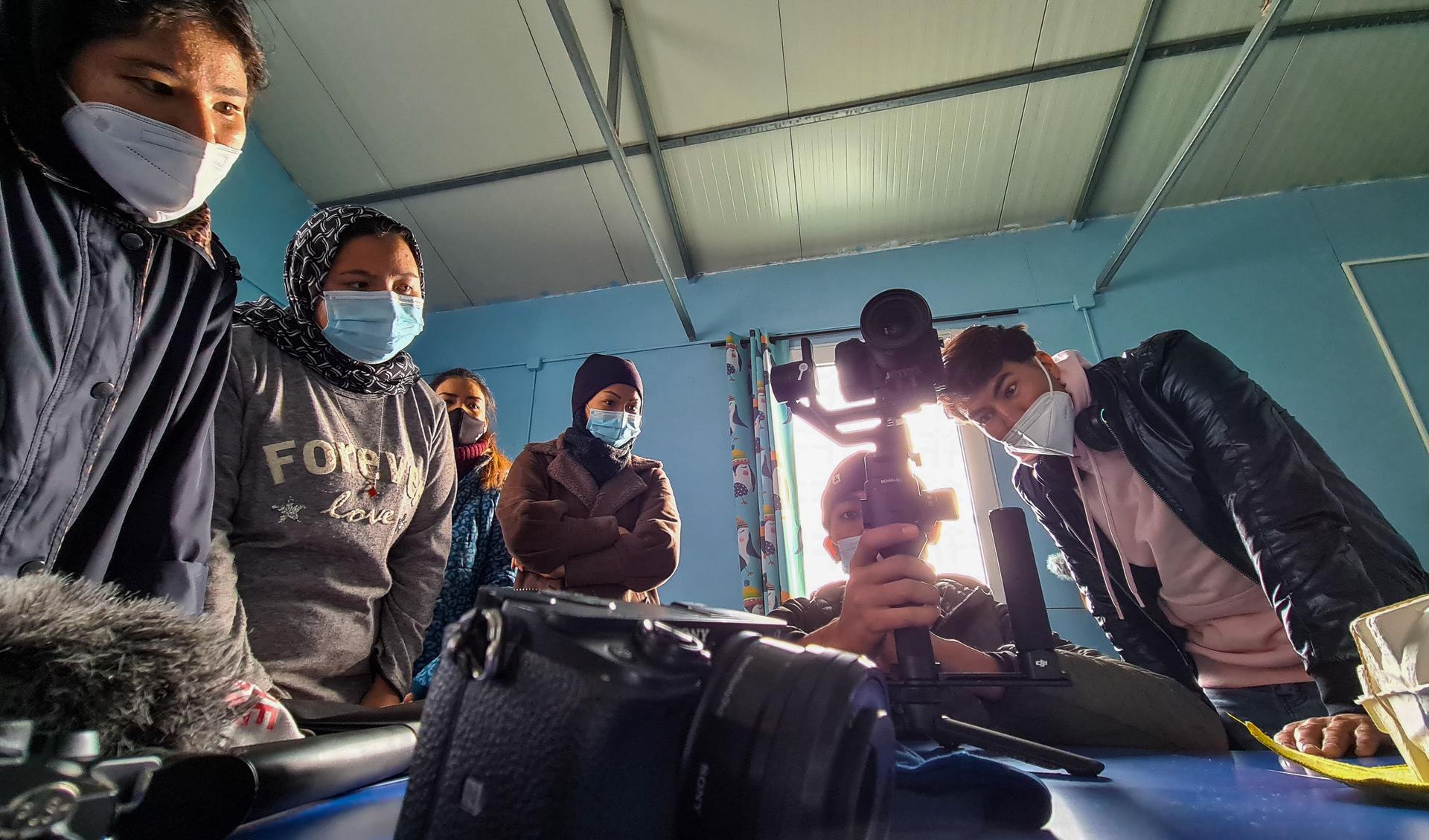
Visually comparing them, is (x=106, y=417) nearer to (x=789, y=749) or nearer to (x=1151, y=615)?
(x=789, y=749)

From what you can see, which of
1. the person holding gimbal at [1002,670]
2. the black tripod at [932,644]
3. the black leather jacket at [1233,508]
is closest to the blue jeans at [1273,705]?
the black leather jacket at [1233,508]

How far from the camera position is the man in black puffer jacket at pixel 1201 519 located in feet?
2.80

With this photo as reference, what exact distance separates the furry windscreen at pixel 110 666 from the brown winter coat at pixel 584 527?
1087mm

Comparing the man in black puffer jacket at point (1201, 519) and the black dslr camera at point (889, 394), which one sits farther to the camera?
the man in black puffer jacket at point (1201, 519)

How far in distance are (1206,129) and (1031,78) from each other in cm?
65

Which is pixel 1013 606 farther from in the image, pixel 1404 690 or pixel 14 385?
pixel 14 385

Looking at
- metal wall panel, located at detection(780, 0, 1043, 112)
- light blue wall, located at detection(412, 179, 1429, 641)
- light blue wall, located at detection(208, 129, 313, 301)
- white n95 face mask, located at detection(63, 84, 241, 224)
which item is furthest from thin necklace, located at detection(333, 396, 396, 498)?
metal wall panel, located at detection(780, 0, 1043, 112)

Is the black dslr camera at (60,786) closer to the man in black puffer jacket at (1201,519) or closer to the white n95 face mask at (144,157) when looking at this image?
the white n95 face mask at (144,157)

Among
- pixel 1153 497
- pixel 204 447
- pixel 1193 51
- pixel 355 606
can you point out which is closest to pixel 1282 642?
→ pixel 1153 497

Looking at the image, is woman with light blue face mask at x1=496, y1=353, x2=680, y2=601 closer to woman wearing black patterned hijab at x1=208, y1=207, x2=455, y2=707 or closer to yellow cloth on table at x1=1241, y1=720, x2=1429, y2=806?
woman wearing black patterned hijab at x1=208, y1=207, x2=455, y2=707

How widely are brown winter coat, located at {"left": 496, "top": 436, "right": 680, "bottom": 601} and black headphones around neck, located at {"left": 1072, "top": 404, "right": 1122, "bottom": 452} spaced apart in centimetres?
97

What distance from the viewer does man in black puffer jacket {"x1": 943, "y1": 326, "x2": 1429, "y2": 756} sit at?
854mm

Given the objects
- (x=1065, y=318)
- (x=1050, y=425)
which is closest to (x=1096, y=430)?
(x=1050, y=425)

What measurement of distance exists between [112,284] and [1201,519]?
168 centimetres
